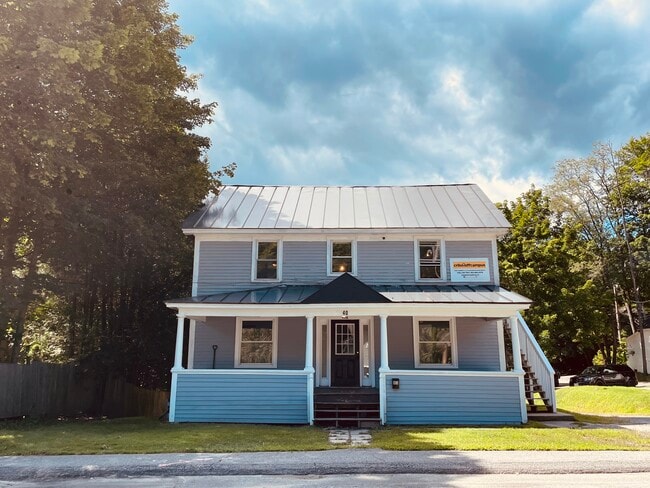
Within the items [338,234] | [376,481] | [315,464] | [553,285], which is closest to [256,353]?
[338,234]

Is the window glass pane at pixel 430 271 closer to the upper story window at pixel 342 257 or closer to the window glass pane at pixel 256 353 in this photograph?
the upper story window at pixel 342 257

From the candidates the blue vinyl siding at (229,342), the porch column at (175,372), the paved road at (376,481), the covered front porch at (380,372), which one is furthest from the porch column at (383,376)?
the paved road at (376,481)

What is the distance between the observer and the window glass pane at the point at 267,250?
51.2 feet

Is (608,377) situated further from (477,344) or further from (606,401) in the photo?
(477,344)

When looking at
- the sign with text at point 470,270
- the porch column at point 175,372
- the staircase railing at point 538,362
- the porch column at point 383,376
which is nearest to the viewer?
the porch column at point 383,376

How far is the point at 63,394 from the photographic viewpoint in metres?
15.9

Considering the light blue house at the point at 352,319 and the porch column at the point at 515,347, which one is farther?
the porch column at the point at 515,347

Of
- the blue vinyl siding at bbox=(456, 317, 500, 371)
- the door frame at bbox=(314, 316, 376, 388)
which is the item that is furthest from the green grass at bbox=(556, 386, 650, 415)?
the door frame at bbox=(314, 316, 376, 388)

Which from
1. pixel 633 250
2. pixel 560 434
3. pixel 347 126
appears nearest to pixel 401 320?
pixel 560 434

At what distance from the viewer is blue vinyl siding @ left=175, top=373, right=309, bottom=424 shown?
41.0 ft

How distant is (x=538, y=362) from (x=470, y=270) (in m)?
3.34

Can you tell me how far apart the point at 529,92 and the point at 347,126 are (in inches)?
274

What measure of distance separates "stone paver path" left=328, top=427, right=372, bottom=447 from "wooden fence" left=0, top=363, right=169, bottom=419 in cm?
912

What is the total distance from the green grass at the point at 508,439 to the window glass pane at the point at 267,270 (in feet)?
19.7
